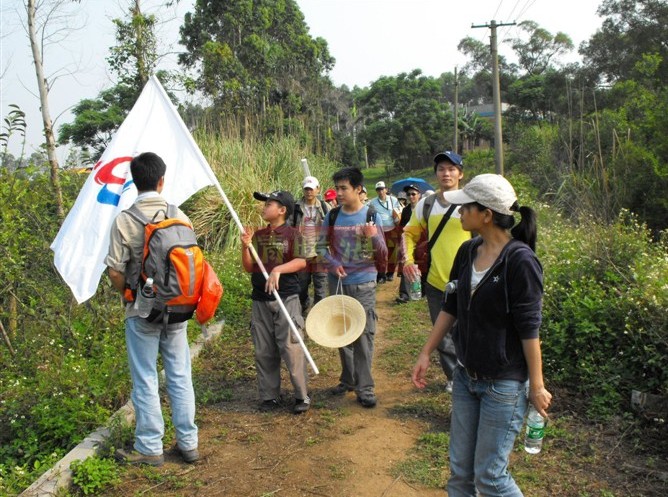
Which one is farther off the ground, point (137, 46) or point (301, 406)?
point (137, 46)

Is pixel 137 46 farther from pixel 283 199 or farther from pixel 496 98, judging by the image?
pixel 496 98

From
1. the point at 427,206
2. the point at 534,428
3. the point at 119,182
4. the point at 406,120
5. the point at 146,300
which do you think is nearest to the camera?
the point at 534,428

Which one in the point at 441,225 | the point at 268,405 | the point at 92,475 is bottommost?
the point at 268,405

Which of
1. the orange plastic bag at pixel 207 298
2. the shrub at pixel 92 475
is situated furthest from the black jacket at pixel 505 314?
the shrub at pixel 92 475

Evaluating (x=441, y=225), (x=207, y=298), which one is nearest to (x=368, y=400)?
(x=441, y=225)

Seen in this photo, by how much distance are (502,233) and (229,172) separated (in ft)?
30.1

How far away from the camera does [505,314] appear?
2393mm

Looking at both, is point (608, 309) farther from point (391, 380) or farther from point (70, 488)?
point (70, 488)

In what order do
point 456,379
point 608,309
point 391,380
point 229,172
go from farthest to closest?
point 229,172 < point 391,380 < point 608,309 < point 456,379

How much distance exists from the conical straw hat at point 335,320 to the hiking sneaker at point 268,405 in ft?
2.48

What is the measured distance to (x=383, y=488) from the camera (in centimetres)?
351

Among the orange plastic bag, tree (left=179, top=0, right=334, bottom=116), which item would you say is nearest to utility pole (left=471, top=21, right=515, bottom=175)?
tree (left=179, top=0, right=334, bottom=116)

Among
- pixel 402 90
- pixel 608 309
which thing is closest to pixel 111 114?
pixel 402 90

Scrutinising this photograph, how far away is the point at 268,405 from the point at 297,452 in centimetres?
82
